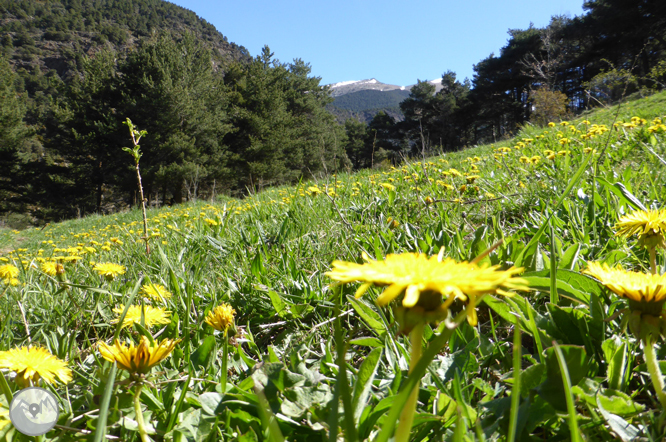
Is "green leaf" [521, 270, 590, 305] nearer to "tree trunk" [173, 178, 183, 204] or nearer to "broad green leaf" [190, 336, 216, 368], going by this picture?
"broad green leaf" [190, 336, 216, 368]

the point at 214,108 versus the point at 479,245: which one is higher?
the point at 214,108

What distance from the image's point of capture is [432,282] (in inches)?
13.6

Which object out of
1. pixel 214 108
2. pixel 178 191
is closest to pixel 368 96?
pixel 214 108

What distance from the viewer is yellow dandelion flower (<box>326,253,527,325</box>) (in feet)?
1.07

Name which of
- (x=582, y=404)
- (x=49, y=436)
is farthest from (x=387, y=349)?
(x=49, y=436)

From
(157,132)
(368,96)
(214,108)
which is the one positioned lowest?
(157,132)

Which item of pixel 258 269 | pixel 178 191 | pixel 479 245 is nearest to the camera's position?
pixel 479 245

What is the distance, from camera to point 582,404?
0.53m

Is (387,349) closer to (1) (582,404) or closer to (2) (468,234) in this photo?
(1) (582,404)

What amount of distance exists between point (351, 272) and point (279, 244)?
1479mm

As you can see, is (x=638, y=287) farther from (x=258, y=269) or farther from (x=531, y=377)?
(x=258, y=269)

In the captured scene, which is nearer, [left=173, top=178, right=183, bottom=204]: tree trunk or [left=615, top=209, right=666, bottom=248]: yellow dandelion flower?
[left=615, top=209, right=666, bottom=248]: yellow dandelion flower

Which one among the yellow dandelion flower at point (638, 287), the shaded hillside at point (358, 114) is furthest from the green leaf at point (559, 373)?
the shaded hillside at point (358, 114)

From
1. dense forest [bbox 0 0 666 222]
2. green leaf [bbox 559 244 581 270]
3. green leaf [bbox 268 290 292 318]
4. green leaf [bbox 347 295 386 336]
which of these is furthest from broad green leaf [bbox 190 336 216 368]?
dense forest [bbox 0 0 666 222]
